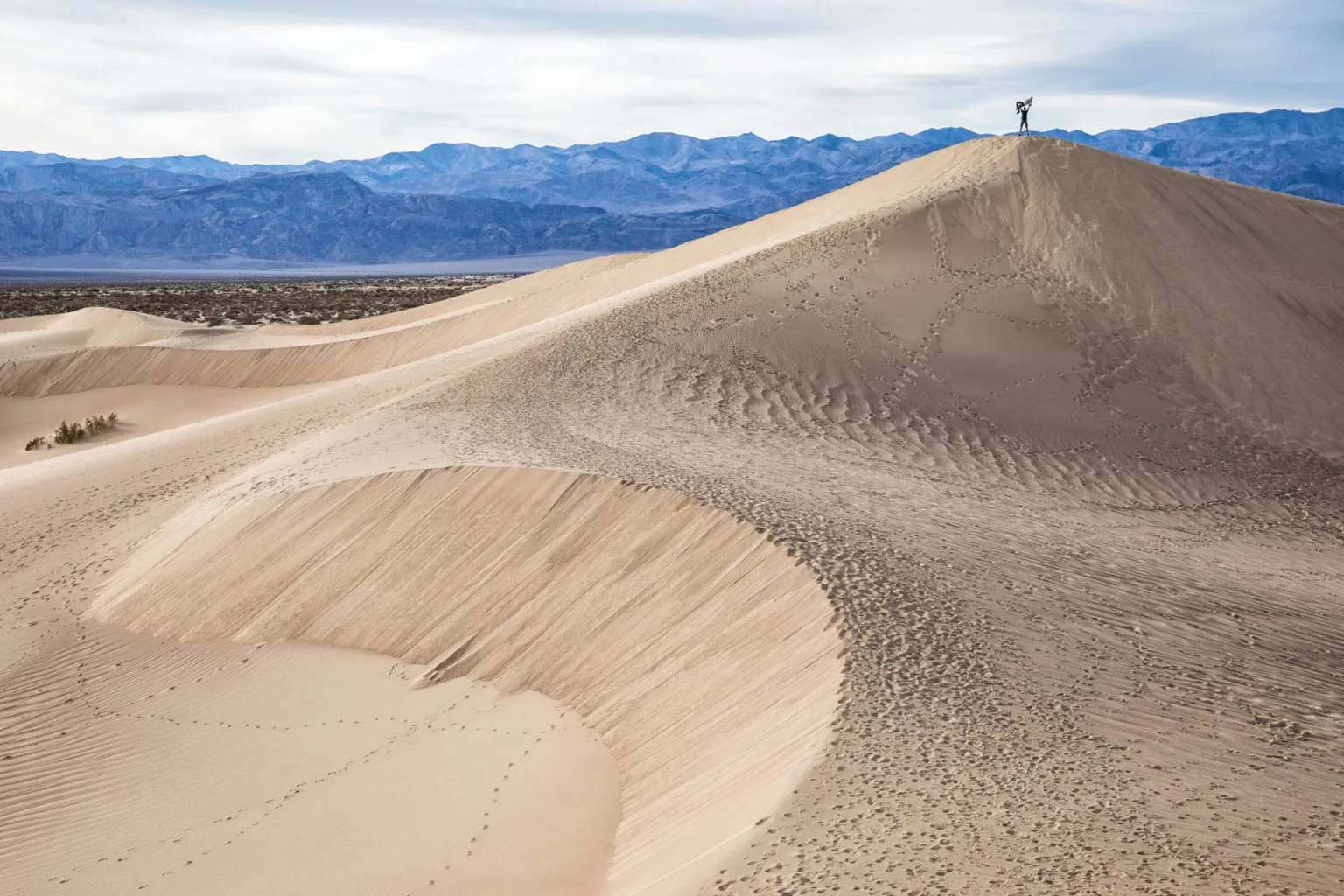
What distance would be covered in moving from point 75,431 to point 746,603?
23.8 meters

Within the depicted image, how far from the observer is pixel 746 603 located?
10.2 m

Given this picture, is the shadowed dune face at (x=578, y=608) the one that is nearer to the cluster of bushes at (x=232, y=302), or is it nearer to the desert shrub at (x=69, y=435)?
the desert shrub at (x=69, y=435)

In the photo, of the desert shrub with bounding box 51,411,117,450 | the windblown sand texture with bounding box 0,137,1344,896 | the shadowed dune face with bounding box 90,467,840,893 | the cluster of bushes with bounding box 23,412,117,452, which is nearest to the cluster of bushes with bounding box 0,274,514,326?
the desert shrub with bounding box 51,411,117,450

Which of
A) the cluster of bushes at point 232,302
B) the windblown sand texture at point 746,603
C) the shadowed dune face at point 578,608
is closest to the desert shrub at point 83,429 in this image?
the windblown sand texture at point 746,603

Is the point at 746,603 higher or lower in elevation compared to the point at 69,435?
higher

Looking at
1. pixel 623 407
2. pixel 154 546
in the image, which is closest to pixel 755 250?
pixel 623 407

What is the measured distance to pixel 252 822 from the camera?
941 cm

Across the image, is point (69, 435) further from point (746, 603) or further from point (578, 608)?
point (746, 603)

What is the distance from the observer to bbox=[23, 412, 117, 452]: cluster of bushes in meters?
27.8

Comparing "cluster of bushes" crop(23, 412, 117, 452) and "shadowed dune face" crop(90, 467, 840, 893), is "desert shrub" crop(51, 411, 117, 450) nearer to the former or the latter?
"cluster of bushes" crop(23, 412, 117, 452)

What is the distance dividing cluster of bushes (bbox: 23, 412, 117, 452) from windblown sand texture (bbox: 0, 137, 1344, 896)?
22.5 feet

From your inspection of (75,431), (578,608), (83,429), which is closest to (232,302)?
(83,429)

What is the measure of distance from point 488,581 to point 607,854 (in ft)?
17.3

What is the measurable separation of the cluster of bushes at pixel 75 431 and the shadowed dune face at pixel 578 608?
14148mm
